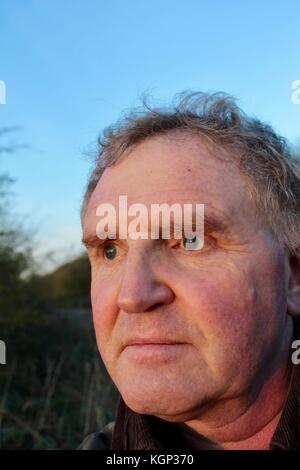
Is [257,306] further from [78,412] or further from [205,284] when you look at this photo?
[78,412]

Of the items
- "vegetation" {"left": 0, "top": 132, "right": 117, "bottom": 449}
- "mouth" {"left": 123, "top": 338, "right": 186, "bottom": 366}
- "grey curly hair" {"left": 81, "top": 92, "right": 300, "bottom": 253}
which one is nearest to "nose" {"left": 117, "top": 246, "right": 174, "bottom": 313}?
"mouth" {"left": 123, "top": 338, "right": 186, "bottom": 366}

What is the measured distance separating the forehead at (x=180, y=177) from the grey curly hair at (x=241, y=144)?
0.06 m

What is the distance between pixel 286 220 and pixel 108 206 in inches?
27.5

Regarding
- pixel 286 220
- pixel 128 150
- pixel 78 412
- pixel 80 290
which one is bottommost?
pixel 78 412

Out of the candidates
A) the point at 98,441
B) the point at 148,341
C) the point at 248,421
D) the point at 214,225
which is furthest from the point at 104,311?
the point at 98,441

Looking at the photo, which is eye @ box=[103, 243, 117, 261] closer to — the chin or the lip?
the lip

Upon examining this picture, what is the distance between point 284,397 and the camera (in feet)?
6.27

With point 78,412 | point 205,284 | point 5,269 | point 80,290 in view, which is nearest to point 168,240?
point 205,284

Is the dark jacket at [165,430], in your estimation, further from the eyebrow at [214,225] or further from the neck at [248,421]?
the eyebrow at [214,225]

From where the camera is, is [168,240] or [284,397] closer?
[168,240]

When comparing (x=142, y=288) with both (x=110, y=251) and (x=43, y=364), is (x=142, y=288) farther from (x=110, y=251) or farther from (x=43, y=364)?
(x=43, y=364)

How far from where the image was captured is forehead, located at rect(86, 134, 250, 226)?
1.76m

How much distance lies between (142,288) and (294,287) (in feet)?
2.21

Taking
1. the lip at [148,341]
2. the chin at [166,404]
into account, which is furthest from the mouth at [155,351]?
the chin at [166,404]
